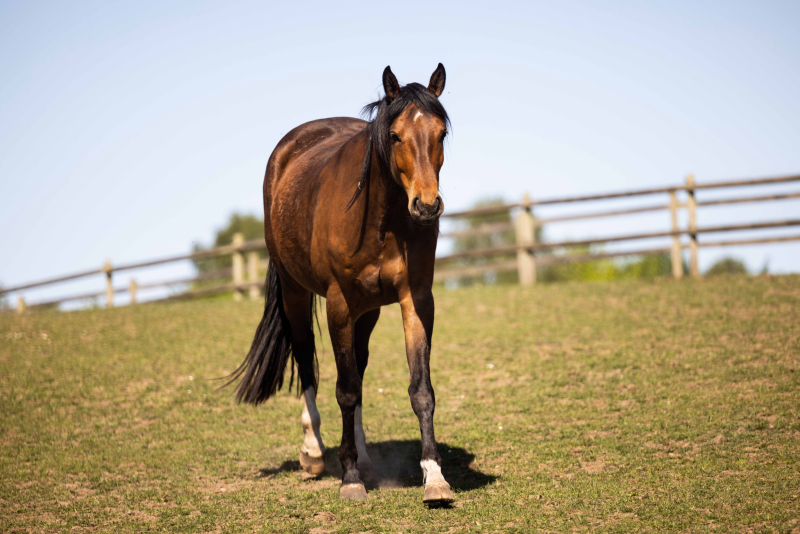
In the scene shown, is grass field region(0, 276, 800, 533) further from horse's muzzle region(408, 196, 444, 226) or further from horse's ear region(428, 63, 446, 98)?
horse's ear region(428, 63, 446, 98)

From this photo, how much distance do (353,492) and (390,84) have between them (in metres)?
2.55

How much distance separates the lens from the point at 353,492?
4363mm

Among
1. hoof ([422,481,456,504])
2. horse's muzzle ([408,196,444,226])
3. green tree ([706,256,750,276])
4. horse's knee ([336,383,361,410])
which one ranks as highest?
green tree ([706,256,750,276])

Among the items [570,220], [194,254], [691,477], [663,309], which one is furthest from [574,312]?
[194,254]

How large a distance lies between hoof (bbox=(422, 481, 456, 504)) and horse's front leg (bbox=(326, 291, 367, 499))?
0.59 meters

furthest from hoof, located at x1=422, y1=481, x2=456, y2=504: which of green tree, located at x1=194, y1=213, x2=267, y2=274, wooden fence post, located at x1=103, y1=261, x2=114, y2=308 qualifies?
green tree, located at x1=194, y1=213, x2=267, y2=274

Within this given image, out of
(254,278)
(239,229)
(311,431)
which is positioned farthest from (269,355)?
(239,229)

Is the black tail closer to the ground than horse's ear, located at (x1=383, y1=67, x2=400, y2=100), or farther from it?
closer to the ground

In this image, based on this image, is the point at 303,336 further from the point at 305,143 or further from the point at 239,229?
the point at 239,229

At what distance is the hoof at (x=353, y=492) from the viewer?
14.3ft

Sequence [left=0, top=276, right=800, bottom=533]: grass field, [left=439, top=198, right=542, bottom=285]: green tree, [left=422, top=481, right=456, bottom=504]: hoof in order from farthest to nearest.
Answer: [left=439, top=198, right=542, bottom=285]: green tree < [left=0, top=276, right=800, bottom=533]: grass field < [left=422, top=481, right=456, bottom=504]: hoof

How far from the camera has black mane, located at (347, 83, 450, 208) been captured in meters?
3.95

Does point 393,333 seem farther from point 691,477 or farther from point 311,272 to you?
point 691,477

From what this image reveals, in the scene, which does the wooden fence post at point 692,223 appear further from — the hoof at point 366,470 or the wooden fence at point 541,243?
the hoof at point 366,470
